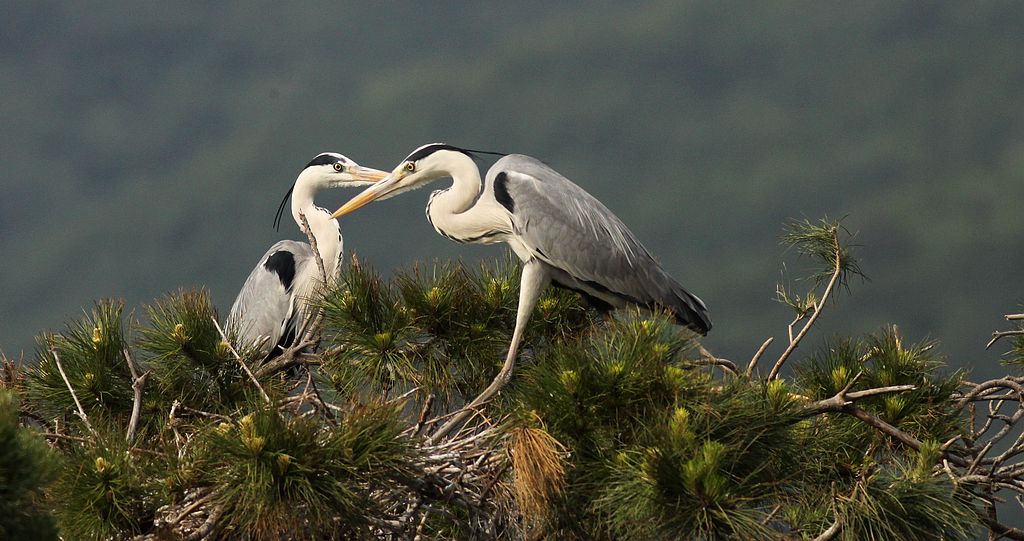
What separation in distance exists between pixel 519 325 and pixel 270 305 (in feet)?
6.47

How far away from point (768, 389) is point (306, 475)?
3.78 ft

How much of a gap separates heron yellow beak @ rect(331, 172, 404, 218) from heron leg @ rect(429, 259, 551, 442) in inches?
25.5

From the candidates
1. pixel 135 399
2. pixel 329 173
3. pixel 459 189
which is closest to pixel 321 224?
pixel 329 173

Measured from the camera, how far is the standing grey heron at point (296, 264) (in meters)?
5.65

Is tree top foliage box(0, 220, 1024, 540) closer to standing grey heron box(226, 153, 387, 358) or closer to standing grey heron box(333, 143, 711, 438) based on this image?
standing grey heron box(333, 143, 711, 438)

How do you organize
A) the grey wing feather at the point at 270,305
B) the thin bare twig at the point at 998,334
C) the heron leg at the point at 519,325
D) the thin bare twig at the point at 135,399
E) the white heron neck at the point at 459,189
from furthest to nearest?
the grey wing feather at the point at 270,305, the white heron neck at the point at 459,189, the thin bare twig at the point at 998,334, the heron leg at the point at 519,325, the thin bare twig at the point at 135,399

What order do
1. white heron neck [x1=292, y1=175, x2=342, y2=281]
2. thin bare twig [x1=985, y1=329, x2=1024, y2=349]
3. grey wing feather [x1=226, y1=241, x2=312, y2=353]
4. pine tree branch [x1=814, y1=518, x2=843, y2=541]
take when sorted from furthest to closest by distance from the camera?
1. grey wing feather [x1=226, y1=241, x2=312, y2=353]
2. white heron neck [x1=292, y1=175, x2=342, y2=281]
3. thin bare twig [x1=985, y1=329, x2=1024, y2=349]
4. pine tree branch [x1=814, y1=518, x2=843, y2=541]

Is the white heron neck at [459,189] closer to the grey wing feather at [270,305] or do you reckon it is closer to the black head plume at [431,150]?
the black head plume at [431,150]

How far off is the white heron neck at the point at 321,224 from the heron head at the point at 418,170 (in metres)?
0.66

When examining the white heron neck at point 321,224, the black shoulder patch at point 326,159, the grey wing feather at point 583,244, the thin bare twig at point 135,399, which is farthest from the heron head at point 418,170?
the thin bare twig at point 135,399

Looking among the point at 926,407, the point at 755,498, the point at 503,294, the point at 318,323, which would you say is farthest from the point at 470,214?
the point at 755,498

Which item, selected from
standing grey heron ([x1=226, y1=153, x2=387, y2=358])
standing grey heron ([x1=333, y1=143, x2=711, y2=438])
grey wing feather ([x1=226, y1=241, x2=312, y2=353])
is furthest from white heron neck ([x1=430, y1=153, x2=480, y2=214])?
grey wing feather ([x1=226, y1=241, x2=312, y2=353])

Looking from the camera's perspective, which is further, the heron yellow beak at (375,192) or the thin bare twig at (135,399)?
the heron yellow beak at (375,192)

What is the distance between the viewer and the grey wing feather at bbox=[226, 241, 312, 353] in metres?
5.71
